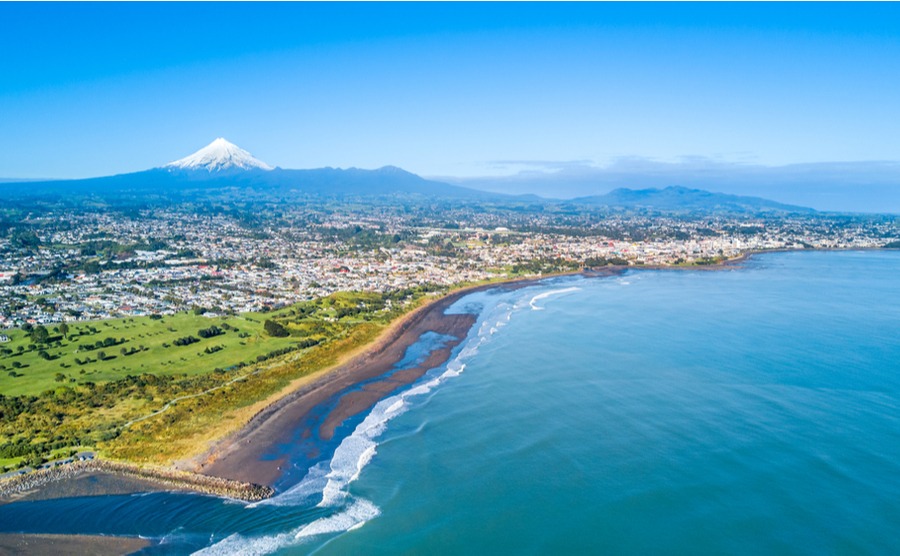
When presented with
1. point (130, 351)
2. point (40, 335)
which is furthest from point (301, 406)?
point (40, 335)

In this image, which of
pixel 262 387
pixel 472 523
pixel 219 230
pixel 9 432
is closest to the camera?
pixel 472 523

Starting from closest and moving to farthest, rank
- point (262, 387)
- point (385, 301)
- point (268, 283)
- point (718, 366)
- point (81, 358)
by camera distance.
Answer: point (262, 387)
point (718, 366)
point (81, 358)
point (385, 301)
point (268, 283)

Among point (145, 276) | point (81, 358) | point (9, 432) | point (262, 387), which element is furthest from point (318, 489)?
point (145, 276)

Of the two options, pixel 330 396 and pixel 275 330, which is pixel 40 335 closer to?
pixel 275 330

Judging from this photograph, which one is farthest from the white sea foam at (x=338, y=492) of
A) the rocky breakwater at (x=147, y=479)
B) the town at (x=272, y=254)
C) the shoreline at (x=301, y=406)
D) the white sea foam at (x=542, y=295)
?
the town at (x=272, y=254)

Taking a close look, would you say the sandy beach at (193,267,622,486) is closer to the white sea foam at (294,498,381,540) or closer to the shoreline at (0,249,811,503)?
the shoreline at (0,249,811,503)

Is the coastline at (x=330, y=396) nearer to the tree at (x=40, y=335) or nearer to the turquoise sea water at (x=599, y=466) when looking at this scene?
the turquoise sea water at (x=599, y=466)

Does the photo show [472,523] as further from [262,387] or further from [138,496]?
[262,387]
